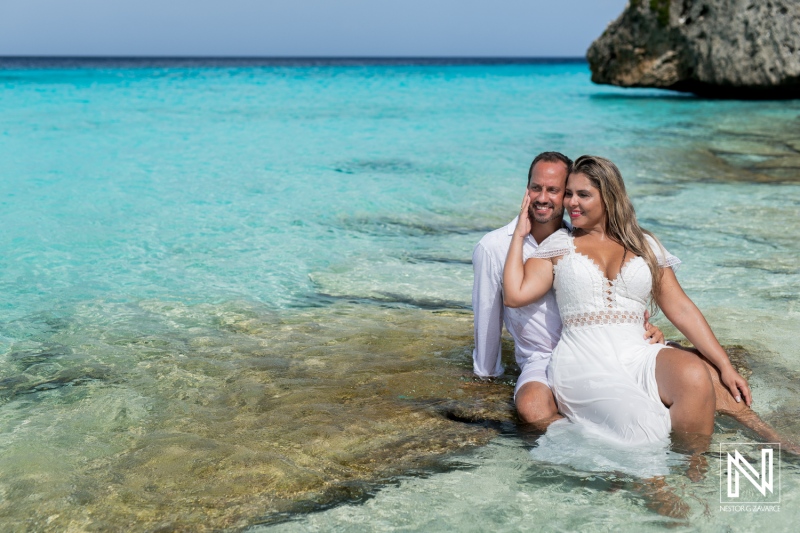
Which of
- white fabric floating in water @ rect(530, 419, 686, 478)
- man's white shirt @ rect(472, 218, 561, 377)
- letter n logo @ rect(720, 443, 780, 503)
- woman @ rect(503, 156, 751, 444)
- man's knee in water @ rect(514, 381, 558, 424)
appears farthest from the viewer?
man's white shirt @ rect(472, 218, 561, 377)

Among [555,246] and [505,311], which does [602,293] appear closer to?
[555,246]

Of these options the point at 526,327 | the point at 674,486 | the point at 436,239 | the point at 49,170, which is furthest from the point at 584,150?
the point at 674,486

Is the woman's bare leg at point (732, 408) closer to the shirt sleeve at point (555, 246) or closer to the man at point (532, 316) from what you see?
the man at point (532, 316)

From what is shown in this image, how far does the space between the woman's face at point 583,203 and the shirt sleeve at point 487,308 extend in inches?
21.7

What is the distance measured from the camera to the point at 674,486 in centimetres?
354

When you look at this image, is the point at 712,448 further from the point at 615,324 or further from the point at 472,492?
the point at 472,492

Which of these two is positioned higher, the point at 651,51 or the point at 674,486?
the point at 651,51

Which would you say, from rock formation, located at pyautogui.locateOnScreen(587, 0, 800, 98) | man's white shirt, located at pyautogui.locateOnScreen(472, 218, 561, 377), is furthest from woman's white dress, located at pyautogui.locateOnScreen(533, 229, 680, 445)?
rock formation, located at pyautogui.locateOnScreen(587, 0, 800, 98)

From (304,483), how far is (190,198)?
820 cm

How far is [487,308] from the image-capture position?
4637 millimetres

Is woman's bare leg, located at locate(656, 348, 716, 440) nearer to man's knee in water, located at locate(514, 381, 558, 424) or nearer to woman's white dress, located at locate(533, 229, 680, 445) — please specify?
woman's white dress, located at locate(533, 229, 680, 445)

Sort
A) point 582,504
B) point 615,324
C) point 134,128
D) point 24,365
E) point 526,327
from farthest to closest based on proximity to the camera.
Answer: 1. point 134,128
2. point 24,365
3. point 526,327
4. point 615,324
5. point 582,504

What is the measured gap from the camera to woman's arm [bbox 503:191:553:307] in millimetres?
4316

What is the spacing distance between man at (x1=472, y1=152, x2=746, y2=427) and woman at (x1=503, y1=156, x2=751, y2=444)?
76 millimetres
